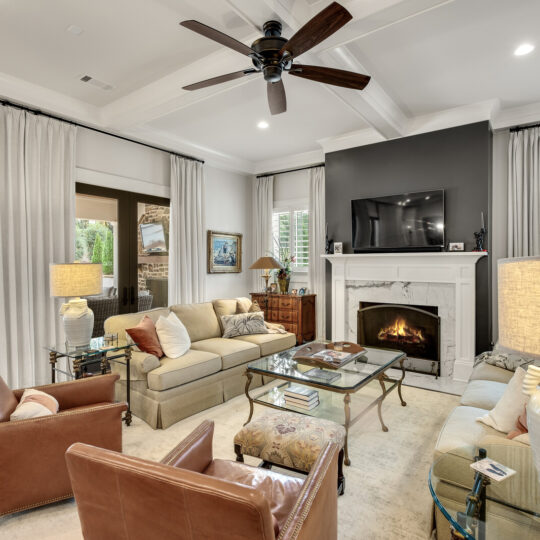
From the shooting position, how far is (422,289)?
14.9 feet

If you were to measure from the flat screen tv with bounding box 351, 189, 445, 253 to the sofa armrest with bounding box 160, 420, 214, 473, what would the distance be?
3.75 meters

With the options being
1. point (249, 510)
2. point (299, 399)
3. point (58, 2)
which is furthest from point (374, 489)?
point (58, 2)

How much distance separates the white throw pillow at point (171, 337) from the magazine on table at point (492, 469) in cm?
264

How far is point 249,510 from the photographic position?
0.86m

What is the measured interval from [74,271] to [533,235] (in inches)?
189

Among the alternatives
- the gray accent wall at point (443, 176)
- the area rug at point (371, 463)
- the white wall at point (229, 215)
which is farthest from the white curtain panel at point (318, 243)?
the area rug at point (371, 463)

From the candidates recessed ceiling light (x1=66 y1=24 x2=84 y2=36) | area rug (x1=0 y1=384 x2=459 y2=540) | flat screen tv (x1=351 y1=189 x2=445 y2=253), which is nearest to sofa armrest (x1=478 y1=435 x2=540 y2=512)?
area rug (x1=0 y1=384 x2=459 y2=540)

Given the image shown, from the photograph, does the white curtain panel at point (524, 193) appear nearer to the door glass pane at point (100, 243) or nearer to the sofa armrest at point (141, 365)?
the sofa armrest at point (141, 365)

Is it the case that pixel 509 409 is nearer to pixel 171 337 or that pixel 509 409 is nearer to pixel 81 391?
pixel 81 391

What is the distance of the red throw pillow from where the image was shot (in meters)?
3.29

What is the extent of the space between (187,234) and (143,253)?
750 mm

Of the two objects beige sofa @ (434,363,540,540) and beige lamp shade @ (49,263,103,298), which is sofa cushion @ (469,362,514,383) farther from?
beige lamp shade @ (49,263,103,298)

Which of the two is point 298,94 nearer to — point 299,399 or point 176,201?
point 176,201

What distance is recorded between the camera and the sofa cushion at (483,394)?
7.70ft
